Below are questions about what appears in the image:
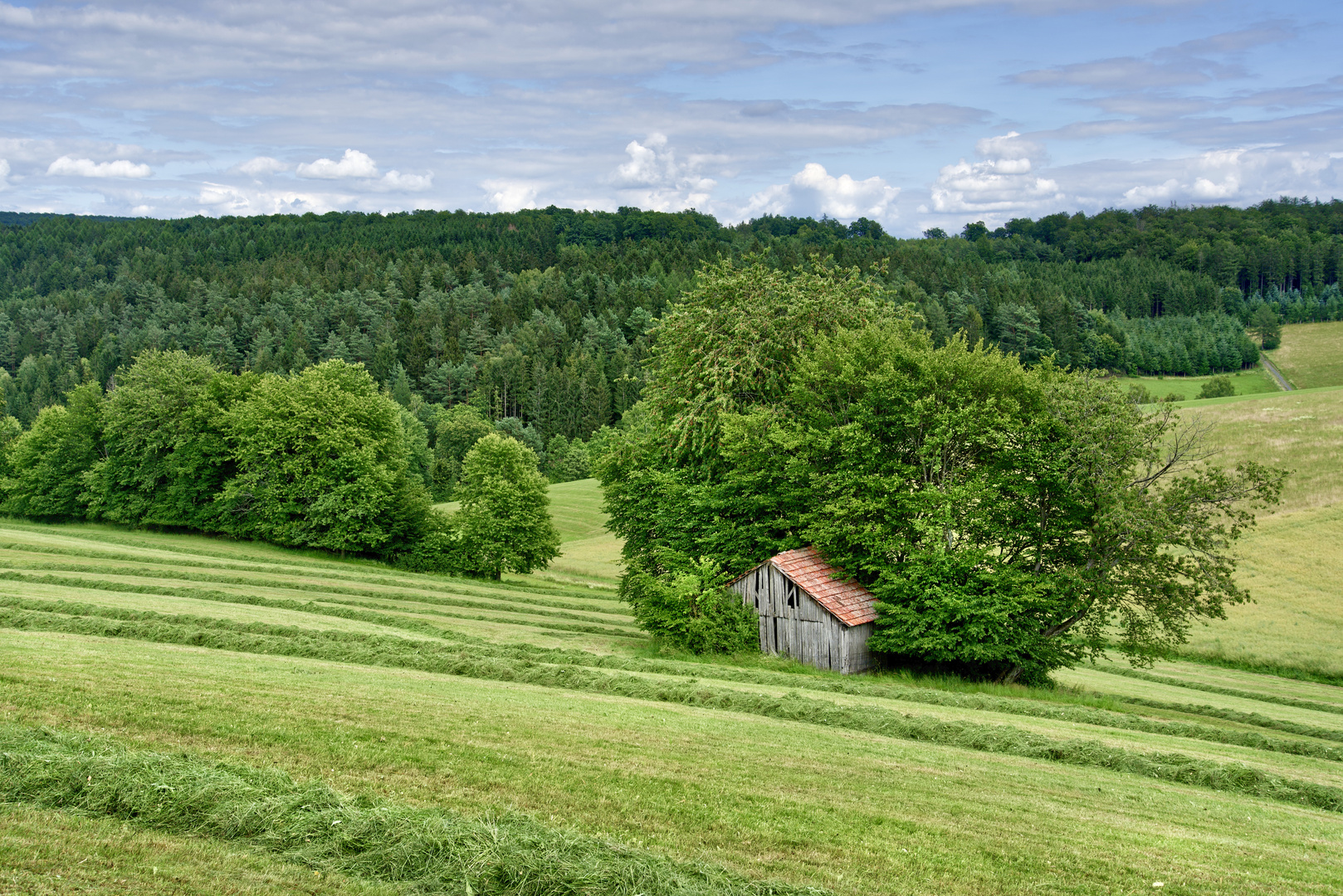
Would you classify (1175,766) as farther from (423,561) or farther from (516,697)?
(423,561)

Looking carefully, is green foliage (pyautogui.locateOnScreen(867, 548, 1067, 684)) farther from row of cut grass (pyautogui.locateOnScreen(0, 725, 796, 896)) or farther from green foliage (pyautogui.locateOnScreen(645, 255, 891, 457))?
row of cut grass (pyautogui.locateOnScreen(0, 725, 796, 896))

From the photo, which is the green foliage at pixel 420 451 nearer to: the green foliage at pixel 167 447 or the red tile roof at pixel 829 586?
the green foliage at pixel 167 447

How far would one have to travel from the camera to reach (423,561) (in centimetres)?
5941

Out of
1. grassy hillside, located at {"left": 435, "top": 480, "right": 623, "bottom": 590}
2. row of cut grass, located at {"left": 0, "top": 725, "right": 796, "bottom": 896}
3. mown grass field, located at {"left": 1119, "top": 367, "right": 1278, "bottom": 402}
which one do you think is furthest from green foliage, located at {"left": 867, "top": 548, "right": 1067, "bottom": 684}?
mown grass field, located at {"left": 1119, "top": 367, "right": 1278, "bottom": 402}

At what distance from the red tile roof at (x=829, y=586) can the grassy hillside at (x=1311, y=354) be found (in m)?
145

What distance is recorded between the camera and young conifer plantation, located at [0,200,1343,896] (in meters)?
11.1

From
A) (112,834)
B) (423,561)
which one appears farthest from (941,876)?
(423,561)

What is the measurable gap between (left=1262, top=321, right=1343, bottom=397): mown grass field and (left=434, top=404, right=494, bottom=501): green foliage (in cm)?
12677

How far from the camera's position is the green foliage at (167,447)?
6638cm

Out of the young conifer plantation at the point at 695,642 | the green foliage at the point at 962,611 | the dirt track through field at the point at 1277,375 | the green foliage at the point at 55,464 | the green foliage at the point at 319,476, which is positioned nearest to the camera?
the young conifer plantation at the point at 695,642

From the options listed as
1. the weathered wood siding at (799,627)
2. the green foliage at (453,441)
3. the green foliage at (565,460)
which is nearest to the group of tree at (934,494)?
the weathered wood siding at (799,627)

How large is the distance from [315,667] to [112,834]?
11469 mm

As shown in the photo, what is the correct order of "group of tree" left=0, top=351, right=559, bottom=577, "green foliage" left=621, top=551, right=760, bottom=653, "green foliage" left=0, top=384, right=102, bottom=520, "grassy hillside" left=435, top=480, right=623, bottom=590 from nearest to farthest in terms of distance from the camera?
"green foliage" left=621, top=551, right=760, bottom=653 < "group of tree" left=0, top=351, right=559, bottom=577 < "grassy hillside" left=435, top=480, right=623, bottom=590 < "green foliage" left=0, top=384, right=102, bottom=520

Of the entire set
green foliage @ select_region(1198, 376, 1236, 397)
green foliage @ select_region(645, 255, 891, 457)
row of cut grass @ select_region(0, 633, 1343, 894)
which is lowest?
row of cut grass @ select_region(0, 633, 1343, 894)
